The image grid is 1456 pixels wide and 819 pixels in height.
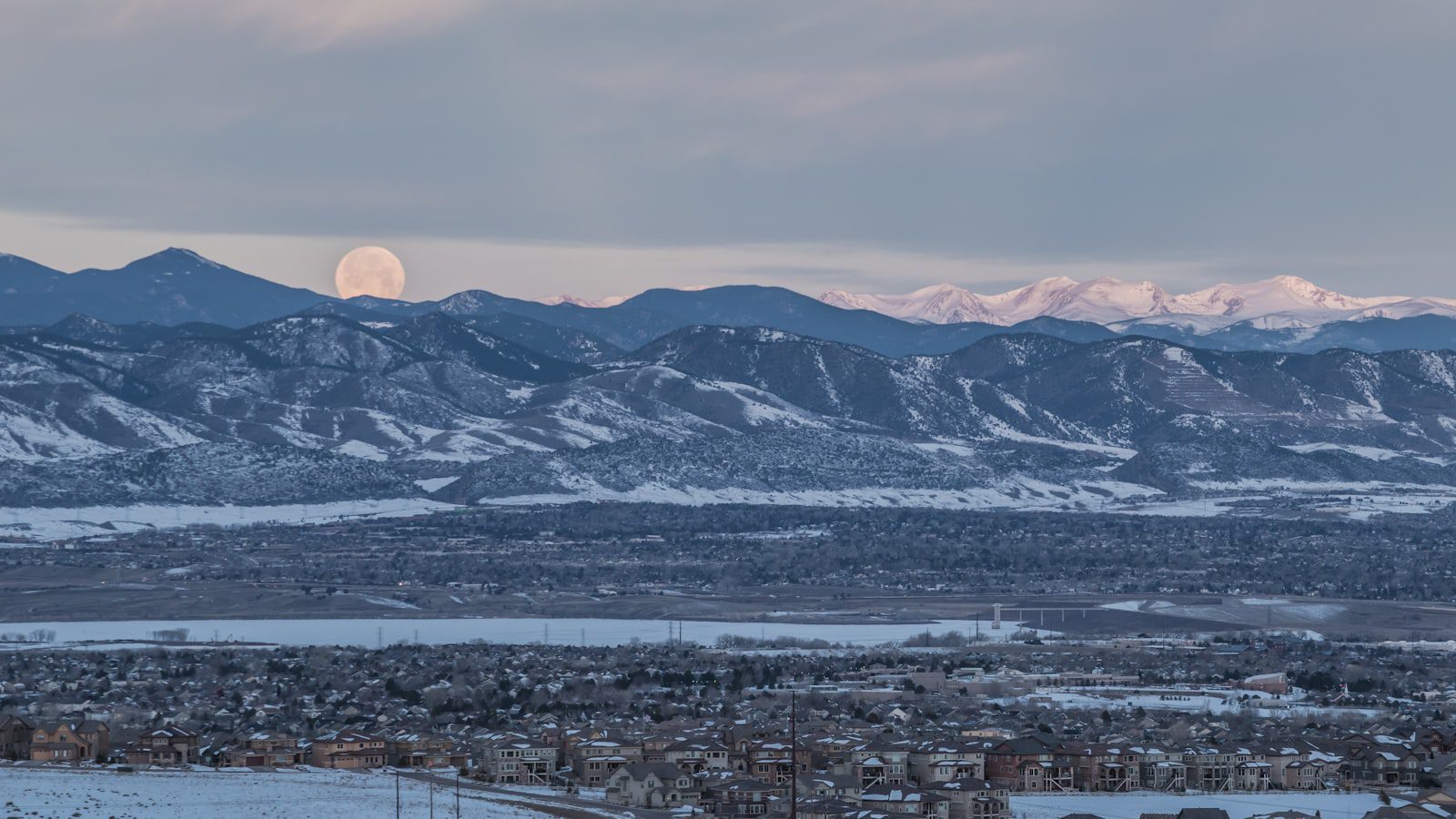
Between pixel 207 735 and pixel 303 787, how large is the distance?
547 inches

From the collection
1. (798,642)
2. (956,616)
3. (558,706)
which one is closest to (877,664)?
(798,642)

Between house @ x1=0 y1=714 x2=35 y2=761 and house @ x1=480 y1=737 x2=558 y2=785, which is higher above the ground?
house @ x1=0 y1=714 x2=35 y2=761

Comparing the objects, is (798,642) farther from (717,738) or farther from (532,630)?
(717,738)

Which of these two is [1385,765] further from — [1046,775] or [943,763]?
[943,763]

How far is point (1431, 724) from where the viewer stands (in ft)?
281

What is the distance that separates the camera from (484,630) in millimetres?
138250

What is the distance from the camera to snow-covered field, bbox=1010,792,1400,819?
65500 mm

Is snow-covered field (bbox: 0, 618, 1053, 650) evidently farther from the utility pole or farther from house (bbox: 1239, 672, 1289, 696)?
the utility pole

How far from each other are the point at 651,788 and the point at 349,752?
1134 cm

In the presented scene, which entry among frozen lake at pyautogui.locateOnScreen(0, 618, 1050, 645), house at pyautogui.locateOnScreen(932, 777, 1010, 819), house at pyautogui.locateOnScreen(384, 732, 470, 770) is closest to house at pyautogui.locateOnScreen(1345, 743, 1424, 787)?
house at pyautogui.locateOnScreen(932, 777, 1010, 819)

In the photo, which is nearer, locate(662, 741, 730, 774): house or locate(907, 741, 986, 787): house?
locate(907, 741, 986, 787): house

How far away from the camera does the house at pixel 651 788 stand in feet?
216

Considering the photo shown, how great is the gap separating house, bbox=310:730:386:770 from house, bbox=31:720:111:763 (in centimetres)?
588

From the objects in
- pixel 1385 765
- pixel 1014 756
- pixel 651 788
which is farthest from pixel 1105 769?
pixel 651 788
